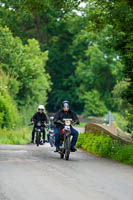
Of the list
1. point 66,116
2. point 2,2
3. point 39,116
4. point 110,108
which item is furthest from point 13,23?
point 66,116

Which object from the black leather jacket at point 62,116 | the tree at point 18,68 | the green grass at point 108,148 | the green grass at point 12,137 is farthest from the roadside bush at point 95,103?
the black leather jacket at point 62,116

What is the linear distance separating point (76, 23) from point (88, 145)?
56430mm

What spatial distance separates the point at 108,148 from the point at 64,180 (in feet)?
23.8

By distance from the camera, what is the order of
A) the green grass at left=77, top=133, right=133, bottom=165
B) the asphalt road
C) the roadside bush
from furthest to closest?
the roadside bush < the green grass at left=77, top=133, right=133, bottom=165 < the asphalt road

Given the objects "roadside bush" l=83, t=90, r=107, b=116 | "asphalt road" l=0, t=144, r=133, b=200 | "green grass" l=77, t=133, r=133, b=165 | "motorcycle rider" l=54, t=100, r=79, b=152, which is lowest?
"asphalt road" l=0, t=144, r=133, b=200

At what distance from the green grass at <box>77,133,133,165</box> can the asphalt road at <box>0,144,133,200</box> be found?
0.84m

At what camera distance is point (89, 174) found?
1243 centimetres

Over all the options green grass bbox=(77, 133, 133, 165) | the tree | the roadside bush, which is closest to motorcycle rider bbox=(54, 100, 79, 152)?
green grass bbox=(77, 133, 133, 165)

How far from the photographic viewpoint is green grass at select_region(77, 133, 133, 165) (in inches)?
640

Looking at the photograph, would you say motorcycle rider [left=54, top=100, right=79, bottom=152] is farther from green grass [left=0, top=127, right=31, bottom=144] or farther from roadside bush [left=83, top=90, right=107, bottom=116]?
roadside bush [left=83, top=90, right=107, bottom=116]

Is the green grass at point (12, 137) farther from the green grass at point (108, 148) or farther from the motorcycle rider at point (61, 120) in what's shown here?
the motorcycle rider at point (61, 120)

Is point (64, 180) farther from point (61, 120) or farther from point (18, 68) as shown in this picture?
point (18, 68)

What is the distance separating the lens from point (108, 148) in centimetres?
1820

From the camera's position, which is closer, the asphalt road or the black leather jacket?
the asphalt road
